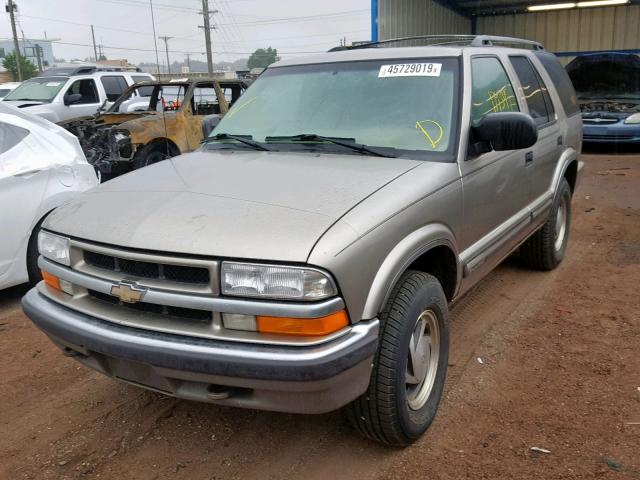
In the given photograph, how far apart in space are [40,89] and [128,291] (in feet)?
39.8

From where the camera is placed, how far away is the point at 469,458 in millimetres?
2736

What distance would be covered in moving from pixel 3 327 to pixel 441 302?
133 inches

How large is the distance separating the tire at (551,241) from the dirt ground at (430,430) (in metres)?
0.79

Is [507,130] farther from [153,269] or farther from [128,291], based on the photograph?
Answer: [128,291]

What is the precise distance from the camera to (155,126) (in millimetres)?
9422

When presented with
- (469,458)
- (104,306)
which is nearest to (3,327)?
(104,306)

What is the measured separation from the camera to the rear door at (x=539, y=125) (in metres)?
4.37

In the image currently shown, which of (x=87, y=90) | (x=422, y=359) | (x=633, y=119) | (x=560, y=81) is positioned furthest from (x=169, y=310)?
(x=87, y=90)

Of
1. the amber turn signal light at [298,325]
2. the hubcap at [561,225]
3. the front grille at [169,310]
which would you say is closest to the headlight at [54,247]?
the front grille at [169,310]

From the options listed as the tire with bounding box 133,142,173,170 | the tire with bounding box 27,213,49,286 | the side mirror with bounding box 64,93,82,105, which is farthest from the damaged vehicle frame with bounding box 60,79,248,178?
the tire with bounding box 27,213,49,286

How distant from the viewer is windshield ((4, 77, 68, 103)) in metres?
12.6

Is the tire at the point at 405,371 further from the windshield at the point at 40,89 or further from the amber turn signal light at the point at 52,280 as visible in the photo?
the windshield at the point at 40,89

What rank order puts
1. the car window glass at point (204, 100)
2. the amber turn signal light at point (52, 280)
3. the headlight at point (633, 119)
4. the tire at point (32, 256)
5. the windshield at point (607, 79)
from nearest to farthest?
the amber turn signal light at point (52, 280), the tire at point (32, 256), the car window glass at point (204, 100), the headlight at point (633, 119), the windshield at point (607, 79)

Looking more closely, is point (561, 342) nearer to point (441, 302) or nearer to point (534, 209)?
point (534, 209)
